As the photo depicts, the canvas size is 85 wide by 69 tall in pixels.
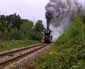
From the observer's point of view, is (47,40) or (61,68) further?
(47,40)

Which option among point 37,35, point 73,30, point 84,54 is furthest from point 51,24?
point 84,54

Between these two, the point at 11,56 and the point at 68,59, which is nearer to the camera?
the point at 68,59

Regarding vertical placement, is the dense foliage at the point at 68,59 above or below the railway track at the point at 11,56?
above

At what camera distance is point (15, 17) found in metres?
70.4

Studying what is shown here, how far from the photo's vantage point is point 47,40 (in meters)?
32.7

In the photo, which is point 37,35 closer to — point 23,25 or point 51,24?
point 23,25

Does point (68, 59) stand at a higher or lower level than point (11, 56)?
higher

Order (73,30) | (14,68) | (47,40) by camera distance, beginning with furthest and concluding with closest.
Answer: (47,40)
(73,30)
(14,68)

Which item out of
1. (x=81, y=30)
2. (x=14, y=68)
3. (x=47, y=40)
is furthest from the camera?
(x=47, y=40)

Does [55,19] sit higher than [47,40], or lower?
higher

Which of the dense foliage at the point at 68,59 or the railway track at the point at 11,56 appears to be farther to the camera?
the railway track at the point at 11,56

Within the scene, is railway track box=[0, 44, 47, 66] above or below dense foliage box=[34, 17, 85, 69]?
below

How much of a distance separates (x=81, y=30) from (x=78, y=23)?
59 cm

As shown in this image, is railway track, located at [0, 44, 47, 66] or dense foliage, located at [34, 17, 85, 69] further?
railway track, located at [0, 44, 47, 66]
